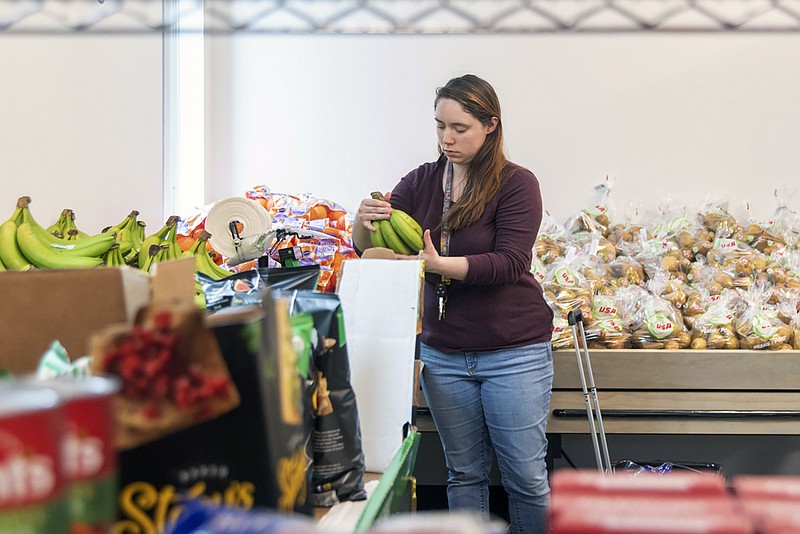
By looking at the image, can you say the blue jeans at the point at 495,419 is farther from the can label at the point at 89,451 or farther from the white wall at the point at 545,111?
the can label at the point at 89,451

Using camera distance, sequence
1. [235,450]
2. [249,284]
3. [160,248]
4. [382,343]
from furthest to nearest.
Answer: [160,248], [382,343], [249,284], [235,450]

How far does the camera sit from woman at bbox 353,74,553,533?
2.45 meters

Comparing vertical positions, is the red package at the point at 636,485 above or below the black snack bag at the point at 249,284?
below

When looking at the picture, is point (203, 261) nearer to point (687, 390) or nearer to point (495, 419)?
point (495, 419)

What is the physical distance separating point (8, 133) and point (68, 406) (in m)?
2.10

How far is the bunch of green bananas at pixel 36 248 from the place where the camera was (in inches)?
74.6

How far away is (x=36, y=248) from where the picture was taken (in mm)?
1935

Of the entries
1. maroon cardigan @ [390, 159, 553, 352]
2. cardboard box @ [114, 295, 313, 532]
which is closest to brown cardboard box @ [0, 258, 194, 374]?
cardboard box @ [114, 295, 313, 532]

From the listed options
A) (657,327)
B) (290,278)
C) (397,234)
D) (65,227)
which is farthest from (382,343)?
(657,327)

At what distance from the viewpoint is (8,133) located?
2379mm

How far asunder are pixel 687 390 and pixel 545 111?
1633 millimetres

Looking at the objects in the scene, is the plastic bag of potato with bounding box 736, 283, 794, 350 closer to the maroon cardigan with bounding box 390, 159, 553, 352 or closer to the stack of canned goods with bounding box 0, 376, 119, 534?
the maroon cardigan with bounding box 390, 159, 553, 352

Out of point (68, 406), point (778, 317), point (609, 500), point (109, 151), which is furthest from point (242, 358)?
point (778, 317)

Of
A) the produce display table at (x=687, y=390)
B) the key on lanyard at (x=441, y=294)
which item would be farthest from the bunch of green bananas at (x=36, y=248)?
the produce display table at (x=687, y=390)
